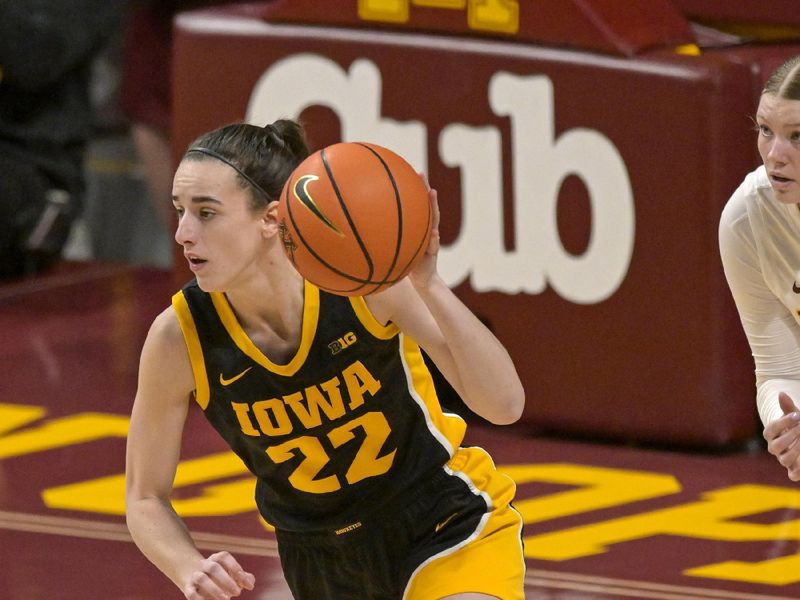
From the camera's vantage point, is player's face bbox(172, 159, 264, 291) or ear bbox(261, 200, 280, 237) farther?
ear bbox(261, 200, 280, 237)

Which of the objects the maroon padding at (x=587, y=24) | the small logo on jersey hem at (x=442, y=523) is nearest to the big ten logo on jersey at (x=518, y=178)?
the maroon padding at (x=587, y=24)

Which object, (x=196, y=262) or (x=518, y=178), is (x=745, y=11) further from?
(x=196, y=262)

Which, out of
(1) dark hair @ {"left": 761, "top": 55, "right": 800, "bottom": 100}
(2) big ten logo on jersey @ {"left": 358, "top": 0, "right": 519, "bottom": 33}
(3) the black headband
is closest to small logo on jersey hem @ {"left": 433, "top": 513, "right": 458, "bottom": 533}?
(3) the black headband

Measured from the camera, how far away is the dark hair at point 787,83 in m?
3.71

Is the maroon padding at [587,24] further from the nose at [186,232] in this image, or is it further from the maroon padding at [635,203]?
the nose at [186,232]

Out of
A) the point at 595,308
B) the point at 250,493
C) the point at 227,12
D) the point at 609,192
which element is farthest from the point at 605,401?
the point at 227,12

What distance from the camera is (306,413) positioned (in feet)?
12.6

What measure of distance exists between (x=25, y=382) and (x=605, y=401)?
2.29 meters

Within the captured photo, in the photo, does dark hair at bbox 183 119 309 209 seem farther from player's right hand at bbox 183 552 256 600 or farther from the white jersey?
the white jersey

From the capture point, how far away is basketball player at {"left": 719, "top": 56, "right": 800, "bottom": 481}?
3862 millimetres

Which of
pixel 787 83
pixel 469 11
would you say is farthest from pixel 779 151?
pixel 469 11

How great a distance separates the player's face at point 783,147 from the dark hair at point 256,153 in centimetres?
98

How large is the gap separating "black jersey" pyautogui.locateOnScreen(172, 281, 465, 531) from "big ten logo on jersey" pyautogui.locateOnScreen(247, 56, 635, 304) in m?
2.38

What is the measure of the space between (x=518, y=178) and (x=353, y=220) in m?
2.77
